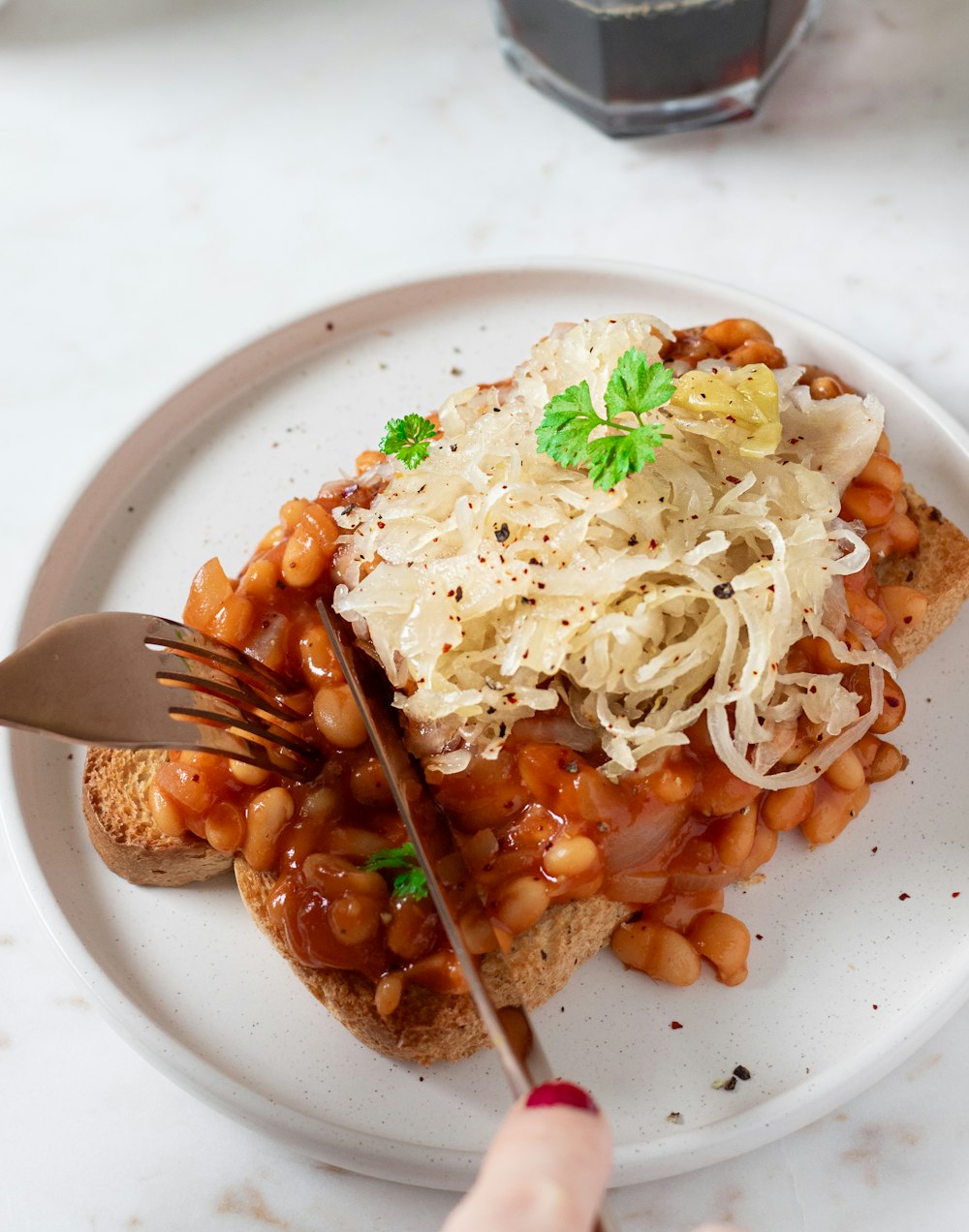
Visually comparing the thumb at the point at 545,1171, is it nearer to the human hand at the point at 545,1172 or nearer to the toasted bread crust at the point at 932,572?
the human hand at the point at 545,1172

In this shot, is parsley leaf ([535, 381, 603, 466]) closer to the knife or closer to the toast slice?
the knife

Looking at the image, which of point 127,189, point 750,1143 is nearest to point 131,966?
point 750,1143

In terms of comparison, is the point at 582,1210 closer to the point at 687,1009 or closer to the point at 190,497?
the point at 687,1009

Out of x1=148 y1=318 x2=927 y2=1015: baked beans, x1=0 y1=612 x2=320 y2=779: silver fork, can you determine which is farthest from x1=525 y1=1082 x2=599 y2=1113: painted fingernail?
x1=0 y1=612 x2=320 y2=779: silver fork

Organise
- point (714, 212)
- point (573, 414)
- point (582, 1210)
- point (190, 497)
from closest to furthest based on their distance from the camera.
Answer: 1. point (582, 1210)
2. point (573, 414)
3. point (190, 497)
4. point (714, 212)

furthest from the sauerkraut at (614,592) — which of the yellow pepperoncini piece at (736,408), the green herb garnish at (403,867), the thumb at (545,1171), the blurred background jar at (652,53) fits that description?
the blurred background jar at (652,53)

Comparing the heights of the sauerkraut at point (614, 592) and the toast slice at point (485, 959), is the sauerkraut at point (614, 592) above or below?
above
